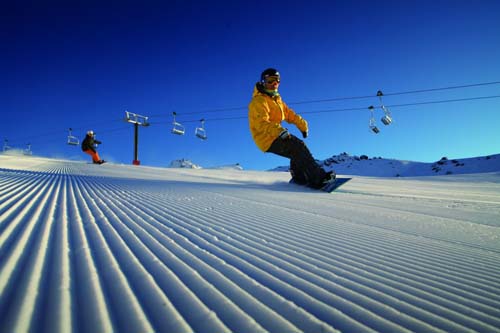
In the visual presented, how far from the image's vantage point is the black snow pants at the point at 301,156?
4078 millimetres

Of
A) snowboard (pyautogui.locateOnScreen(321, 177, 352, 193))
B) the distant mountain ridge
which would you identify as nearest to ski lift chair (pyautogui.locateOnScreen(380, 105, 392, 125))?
snowboard (pyautogui.locateOnScreen(321, 177, 352, 193))

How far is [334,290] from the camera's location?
794 millimetres

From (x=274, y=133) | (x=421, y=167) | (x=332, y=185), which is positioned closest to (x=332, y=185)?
(x=332, y=185)

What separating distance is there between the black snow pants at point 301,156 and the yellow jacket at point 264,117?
139 mm

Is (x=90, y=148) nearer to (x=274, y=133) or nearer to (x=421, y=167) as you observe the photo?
(x=274, y=133)

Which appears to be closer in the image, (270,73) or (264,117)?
(264,117)

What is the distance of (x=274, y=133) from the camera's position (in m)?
3.98

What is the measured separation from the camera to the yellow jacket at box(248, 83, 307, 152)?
399 cm

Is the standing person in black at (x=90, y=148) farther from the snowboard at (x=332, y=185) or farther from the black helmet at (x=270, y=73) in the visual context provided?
the snowboard at (x=332, y=185)

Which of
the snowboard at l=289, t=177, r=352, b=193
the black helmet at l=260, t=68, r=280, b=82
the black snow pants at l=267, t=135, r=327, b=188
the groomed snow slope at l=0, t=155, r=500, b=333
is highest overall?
the black helmet at l=260, t=68, r=280, b=82

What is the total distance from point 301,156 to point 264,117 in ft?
2.81

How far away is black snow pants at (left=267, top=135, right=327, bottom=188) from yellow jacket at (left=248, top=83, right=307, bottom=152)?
0.14m

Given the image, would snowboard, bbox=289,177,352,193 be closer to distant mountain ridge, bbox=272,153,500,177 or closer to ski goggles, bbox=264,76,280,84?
ski goggles, bbox=264,76,280,84

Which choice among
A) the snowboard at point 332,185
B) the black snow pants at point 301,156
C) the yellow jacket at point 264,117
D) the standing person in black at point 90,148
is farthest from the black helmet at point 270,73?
the standing person in black at point 90,148
